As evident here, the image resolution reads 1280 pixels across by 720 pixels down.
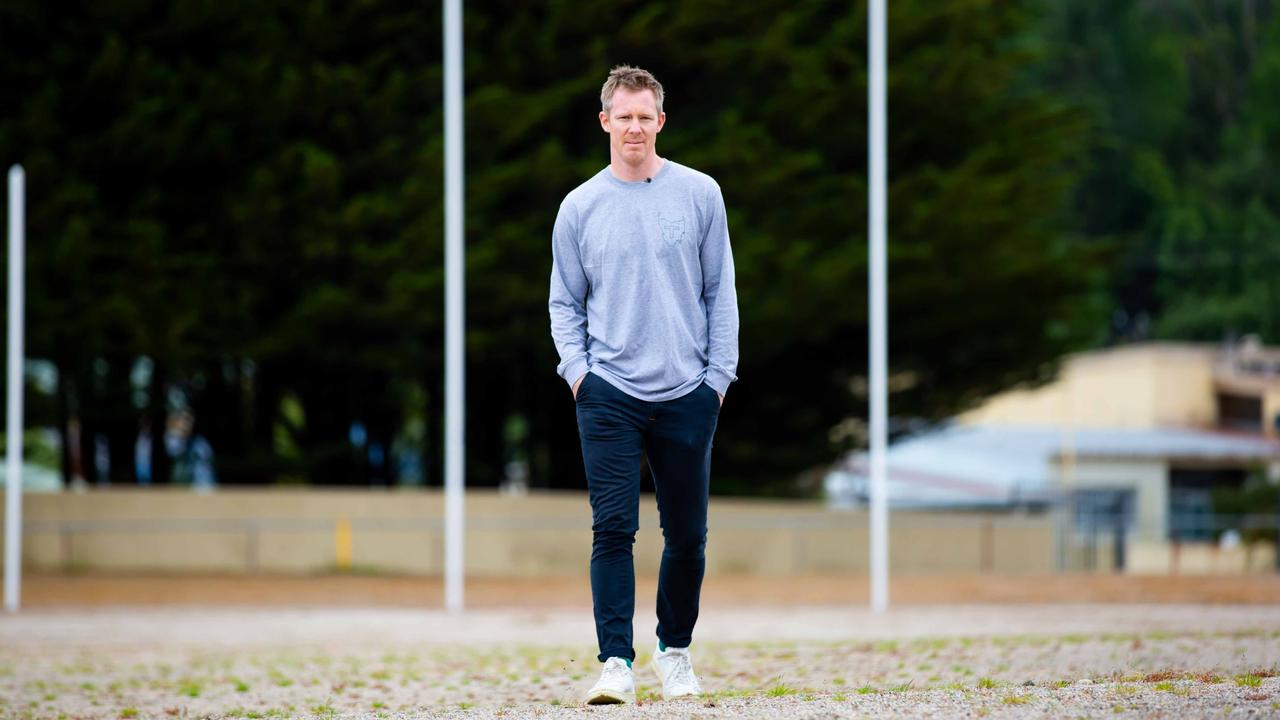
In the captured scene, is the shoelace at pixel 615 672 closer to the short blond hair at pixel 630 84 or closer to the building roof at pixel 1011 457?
the short blond hair at pixel 630 84

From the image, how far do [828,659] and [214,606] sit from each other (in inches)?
404

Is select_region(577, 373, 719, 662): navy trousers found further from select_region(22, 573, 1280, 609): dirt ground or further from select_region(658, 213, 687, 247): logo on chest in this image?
select_region(22, 573, 1280, 609): dirt ground

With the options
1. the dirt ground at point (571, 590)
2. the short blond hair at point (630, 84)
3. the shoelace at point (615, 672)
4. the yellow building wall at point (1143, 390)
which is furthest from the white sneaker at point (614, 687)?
the yellow building wall at point (1143, 390)

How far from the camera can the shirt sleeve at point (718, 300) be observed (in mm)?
5820

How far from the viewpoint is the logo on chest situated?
5.74 meters

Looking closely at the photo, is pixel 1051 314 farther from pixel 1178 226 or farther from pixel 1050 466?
pixel 1178 226

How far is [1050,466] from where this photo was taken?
135 ft

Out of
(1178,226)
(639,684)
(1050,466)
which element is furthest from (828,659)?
(1178,226)

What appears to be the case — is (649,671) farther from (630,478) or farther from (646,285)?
(646,285)

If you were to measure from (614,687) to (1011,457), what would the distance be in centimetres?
4016

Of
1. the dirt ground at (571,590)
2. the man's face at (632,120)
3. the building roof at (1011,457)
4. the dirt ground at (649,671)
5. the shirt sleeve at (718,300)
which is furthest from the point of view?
the building roof at (1011,457)

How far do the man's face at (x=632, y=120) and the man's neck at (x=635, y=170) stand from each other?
0.04 meters

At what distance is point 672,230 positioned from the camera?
5746 millimetres

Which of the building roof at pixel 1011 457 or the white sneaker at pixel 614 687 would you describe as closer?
the white sneaker at pixel 614 687
